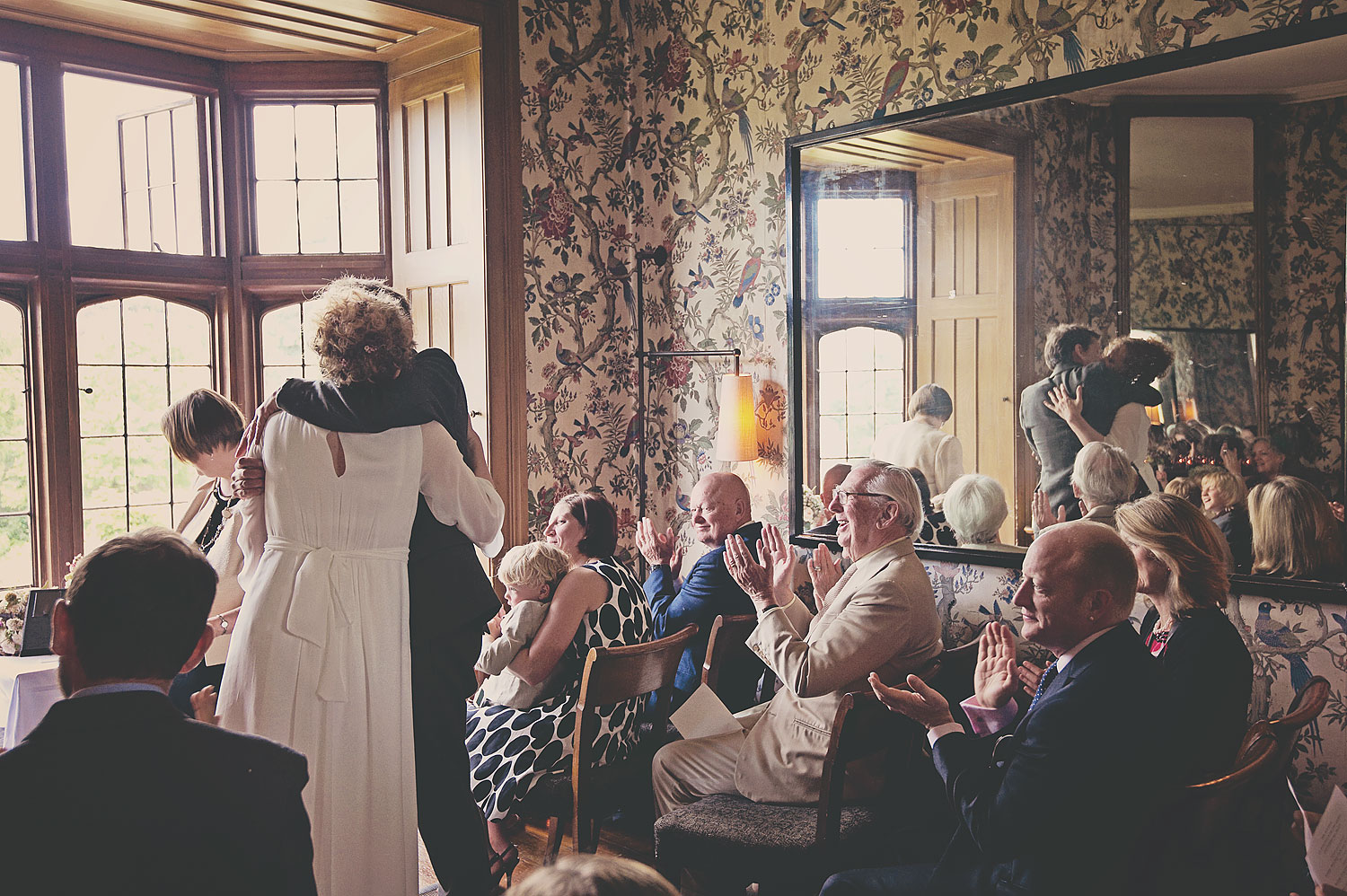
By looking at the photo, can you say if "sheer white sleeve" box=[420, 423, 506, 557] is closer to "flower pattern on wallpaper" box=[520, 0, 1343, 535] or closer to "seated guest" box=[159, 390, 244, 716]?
"seated guest" box=[159, 390, 244, 716]

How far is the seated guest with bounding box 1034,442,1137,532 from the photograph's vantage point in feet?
9.52

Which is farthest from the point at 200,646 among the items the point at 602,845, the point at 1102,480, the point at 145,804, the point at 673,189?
the point at 673,189

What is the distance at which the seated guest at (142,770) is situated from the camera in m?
1.16

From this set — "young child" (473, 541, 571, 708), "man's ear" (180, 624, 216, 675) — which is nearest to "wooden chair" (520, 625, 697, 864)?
"young child" (473, 541, 571, 708)

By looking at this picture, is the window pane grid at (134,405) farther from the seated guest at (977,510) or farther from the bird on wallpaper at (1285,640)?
the bird on wallpaper at (1285,640)

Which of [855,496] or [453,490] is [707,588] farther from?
[453,490]

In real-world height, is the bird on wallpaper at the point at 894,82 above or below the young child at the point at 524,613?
above

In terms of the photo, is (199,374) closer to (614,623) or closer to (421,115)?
(421,115)

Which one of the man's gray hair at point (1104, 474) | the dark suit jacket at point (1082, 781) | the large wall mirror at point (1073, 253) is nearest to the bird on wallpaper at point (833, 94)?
the large wall mirror at point (1073, 253)

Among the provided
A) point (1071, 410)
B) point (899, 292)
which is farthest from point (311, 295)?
point (1071, 410)

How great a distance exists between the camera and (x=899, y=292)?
3469 millimetres

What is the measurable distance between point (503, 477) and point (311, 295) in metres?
1.10

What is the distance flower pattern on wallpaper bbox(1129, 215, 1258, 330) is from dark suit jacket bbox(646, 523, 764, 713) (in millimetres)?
1392

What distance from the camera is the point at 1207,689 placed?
2.08 m
